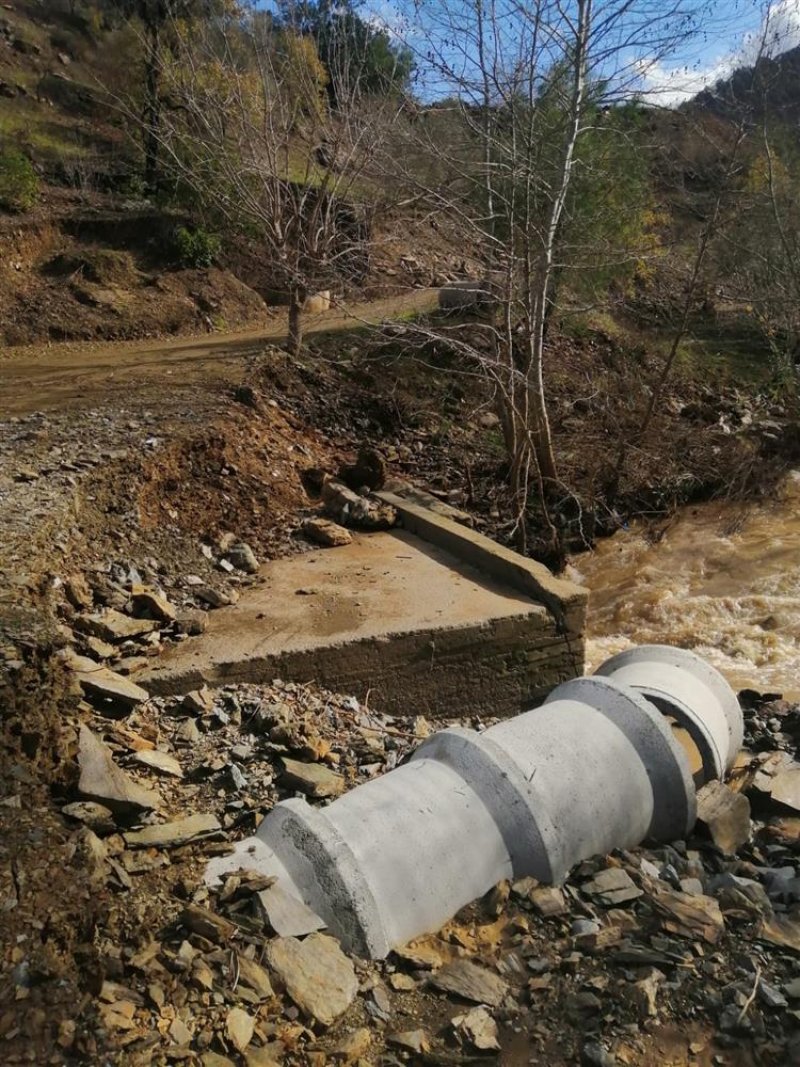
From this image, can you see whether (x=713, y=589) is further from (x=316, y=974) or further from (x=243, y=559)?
(x=316, y=974)

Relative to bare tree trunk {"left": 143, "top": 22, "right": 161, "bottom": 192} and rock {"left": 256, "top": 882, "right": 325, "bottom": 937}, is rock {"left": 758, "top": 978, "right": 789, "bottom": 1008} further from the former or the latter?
bare tree trunk {"left": 143, "top": 22, "right": 161, "bottom": 192}

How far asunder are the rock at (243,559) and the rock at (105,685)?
2.08 m

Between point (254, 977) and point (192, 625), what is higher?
point (192, 625)

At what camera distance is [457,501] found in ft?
30.8

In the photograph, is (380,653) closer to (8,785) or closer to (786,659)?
(8,785)

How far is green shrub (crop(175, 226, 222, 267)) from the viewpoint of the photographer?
16.6m

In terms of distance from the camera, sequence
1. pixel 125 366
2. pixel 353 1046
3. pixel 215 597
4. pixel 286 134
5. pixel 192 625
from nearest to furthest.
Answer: pixel 353 1046 → pixel 192 625 → pixel 215 597 → pixel 286 134 → pixel 125 366

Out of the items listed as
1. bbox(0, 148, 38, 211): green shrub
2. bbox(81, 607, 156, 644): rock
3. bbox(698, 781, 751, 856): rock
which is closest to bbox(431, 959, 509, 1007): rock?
bbox(698, 781, 751, 856): rock

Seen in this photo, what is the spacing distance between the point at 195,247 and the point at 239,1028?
52.1 ft

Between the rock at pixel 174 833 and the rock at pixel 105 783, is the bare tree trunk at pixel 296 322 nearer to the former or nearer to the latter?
the rock at pixel 105 783

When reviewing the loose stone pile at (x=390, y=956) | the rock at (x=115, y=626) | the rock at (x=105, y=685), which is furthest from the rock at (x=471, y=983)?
the rock at (x=115, y=626)

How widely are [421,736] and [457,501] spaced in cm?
425

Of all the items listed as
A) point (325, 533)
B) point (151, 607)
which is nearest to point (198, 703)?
point (151, 607)

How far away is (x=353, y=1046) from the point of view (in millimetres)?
2750
